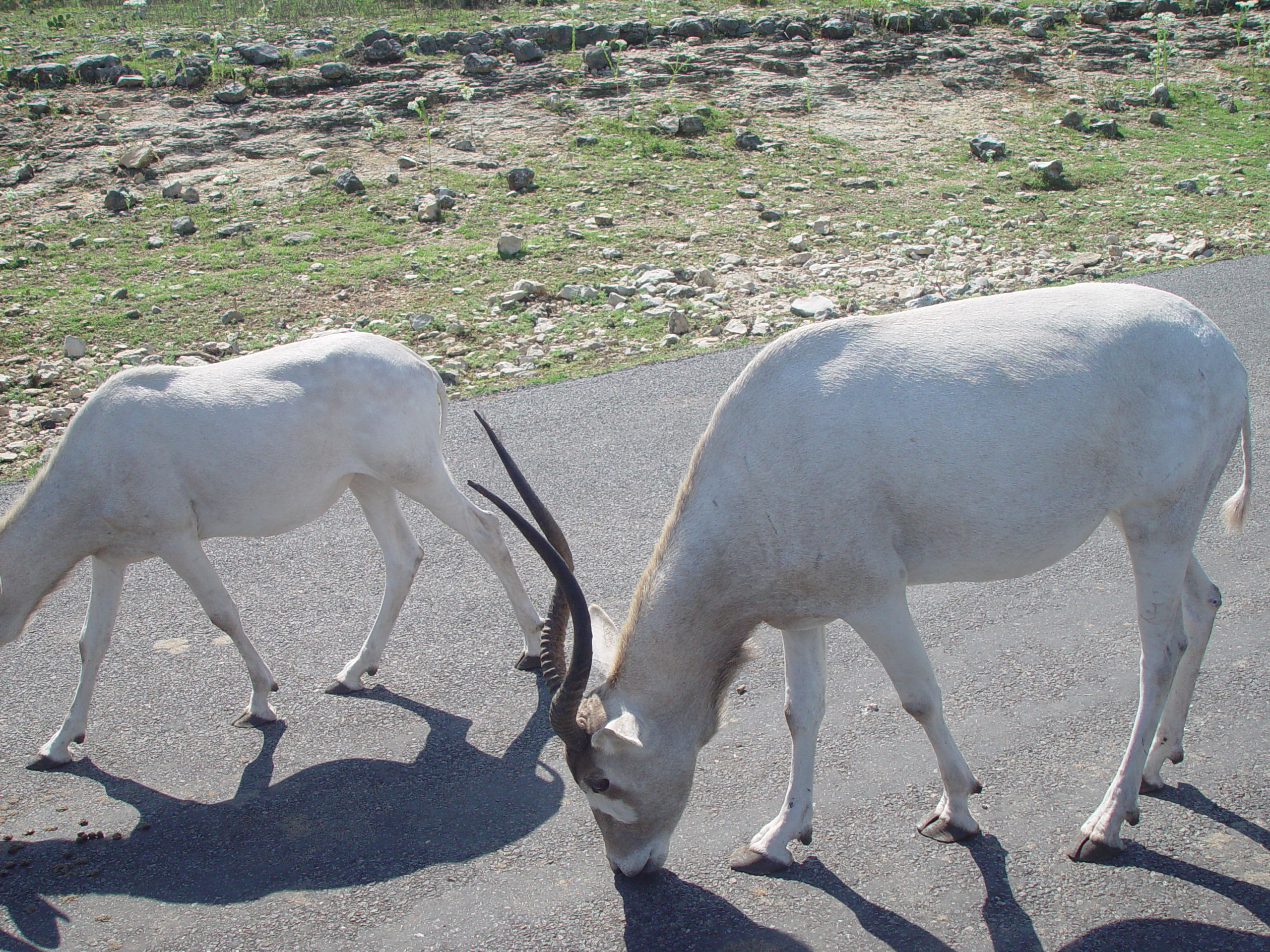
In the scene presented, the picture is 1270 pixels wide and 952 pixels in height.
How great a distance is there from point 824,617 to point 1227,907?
1625 millimetres

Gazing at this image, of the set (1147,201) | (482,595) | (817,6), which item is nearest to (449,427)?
(482,595)

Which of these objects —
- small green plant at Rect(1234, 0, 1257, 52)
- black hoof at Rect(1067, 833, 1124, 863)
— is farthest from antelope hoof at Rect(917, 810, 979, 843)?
small green plant at Rect(1234, 0, 1257, 52)

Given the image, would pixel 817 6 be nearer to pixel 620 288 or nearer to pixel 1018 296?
pixel 620 288

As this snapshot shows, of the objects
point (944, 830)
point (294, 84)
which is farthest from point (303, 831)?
point (294, 84)

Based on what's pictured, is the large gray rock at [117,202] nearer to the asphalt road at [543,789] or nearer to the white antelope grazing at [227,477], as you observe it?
the asphalt road at [543,789]

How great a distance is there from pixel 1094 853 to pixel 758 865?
3.93 feet

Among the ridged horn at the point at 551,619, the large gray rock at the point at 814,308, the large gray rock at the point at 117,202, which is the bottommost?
the large gray rock at the point at 814,308

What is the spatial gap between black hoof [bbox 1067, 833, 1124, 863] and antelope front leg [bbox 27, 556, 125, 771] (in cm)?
423

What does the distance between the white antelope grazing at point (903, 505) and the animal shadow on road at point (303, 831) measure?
2.80 feet

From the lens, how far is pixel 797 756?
4.05 meters

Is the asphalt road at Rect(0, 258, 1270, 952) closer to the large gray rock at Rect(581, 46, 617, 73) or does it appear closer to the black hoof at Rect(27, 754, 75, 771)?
the black hoof at Rect(27, 754, 75, 771)

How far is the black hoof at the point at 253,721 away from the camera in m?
5.01

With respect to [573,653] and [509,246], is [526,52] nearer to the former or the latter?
[509,246]

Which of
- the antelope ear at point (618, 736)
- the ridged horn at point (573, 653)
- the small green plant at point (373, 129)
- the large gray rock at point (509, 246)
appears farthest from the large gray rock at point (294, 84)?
the antelope ear at point (618, 736)
